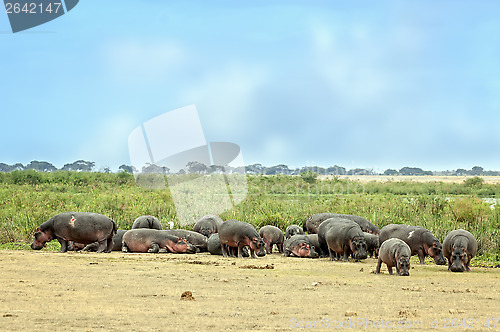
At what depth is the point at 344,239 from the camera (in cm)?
1438

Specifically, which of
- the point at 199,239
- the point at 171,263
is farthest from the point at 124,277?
the point at 199,239

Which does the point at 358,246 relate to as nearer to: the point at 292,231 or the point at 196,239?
the point at 292,231

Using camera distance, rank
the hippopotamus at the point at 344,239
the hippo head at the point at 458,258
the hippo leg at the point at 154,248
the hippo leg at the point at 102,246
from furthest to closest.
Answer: the hippo leg at the point at 154,248, the hippo leg at the point at 102,246, the hippopotamus at the point at 344,239, the hippo head at the point at 458,258

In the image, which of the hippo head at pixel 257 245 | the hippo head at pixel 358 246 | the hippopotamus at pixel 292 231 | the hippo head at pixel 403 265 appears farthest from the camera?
the hippopotamus at pixel 292 231

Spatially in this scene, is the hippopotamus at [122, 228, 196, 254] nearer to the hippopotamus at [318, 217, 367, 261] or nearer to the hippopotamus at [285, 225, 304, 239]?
the hippopotamus at [285, 225, 304, 239]

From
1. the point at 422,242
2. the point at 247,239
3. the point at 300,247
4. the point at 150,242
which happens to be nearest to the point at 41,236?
the point at 150,242

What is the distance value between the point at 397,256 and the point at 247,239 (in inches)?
177

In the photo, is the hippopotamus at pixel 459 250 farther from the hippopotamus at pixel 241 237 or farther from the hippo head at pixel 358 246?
the hippopotamus at pixel 241 237

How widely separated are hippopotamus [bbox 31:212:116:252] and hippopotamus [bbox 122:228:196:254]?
535 millimetres

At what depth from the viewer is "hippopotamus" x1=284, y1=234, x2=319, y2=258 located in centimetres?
1614

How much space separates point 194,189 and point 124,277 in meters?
24.3

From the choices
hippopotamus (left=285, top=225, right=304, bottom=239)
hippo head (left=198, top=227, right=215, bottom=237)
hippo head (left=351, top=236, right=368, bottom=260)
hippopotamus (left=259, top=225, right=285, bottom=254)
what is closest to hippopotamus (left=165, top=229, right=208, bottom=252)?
hippo head (left=198, top=227, right=215, bottom=237)

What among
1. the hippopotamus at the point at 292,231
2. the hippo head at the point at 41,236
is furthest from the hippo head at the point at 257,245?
the hippo head at the point at 41,236

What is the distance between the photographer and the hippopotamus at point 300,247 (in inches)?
635
